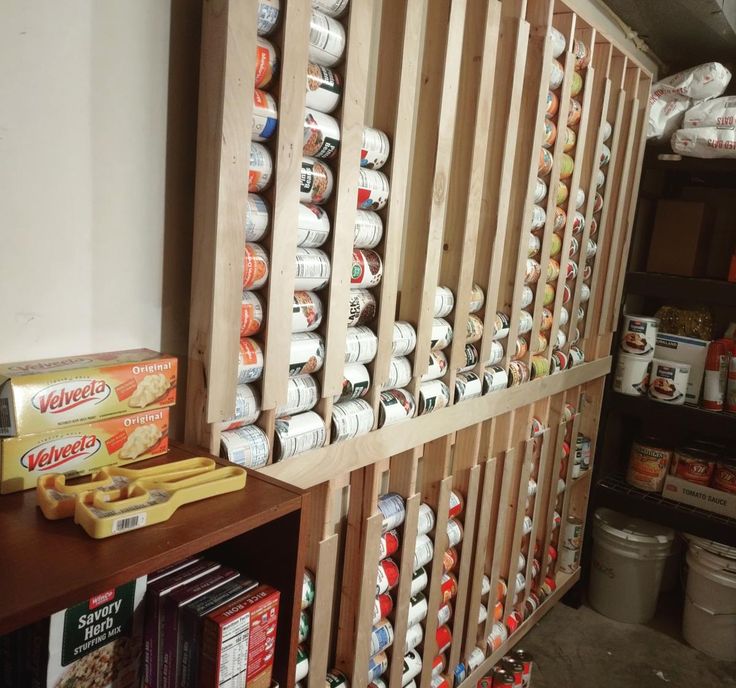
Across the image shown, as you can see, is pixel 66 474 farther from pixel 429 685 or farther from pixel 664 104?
pixel 664 104

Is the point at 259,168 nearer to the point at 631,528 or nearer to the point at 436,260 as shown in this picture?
the point at 436,260

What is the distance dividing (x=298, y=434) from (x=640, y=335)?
2.00m

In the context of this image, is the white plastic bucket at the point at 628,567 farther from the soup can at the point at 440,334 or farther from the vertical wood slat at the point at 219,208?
the vertical wood slat at the point at 219,208

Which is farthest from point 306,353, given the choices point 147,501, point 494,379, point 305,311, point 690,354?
point 690,354

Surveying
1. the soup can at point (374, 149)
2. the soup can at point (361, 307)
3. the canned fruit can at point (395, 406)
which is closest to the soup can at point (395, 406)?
the canned fruit can at point (395, 406)

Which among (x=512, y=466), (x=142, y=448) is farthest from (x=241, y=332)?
(x=512, y=466)

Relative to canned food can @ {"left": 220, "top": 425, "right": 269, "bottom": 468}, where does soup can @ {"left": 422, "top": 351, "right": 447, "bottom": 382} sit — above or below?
above

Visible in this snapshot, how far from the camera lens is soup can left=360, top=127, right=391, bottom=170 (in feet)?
4.58

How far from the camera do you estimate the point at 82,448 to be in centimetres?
96

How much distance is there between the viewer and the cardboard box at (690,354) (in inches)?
111

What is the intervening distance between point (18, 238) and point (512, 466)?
1745mm

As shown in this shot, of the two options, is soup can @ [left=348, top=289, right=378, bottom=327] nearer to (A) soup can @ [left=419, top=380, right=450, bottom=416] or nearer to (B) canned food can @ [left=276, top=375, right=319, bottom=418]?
(B) canned food can @ [left=276, top=375, right=319, bottom=418]

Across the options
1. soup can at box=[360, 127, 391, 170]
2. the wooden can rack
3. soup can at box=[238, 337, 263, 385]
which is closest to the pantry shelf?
the wooden can rack

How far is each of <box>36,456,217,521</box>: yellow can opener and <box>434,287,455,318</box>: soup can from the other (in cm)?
86
